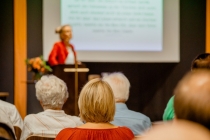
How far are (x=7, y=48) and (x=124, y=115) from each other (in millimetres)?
4203

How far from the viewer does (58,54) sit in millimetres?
6117

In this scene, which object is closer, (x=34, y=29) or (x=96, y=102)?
(x=96, y=102)

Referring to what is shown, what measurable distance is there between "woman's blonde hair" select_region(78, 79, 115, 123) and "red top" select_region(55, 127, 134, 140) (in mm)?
89

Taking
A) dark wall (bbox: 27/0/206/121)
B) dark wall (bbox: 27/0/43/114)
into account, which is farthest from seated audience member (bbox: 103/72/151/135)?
dark wall (bbox: 27/0/206/121)

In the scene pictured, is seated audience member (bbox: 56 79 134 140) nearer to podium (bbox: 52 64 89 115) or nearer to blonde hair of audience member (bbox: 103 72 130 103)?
blonde hair of audience member (bbox: 103 72 130 103)

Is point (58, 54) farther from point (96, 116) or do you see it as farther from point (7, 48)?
point (96, 116)

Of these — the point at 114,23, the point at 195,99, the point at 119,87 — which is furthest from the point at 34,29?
the point at 195,99

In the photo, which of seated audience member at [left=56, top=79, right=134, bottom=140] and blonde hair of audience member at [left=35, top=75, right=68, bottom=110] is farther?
blonde hair of audience member at [left=35, top=75, right=68, bottom=110]

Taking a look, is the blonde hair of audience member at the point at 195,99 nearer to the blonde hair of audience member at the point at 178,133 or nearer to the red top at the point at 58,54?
the blonde hair of audience member at the point at 178,133

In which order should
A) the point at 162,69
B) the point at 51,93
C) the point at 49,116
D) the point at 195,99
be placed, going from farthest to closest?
the point at 162,69 < the point at 51,93 < the point at 49,116 < the point at 195,99

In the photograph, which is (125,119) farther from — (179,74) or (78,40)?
(179,74)

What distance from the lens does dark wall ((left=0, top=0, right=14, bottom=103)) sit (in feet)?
22.0

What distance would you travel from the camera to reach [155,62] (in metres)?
7.25

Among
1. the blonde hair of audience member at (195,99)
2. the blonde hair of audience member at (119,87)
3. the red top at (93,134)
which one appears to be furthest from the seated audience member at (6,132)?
the blonde hair of audience member at (119,87)
